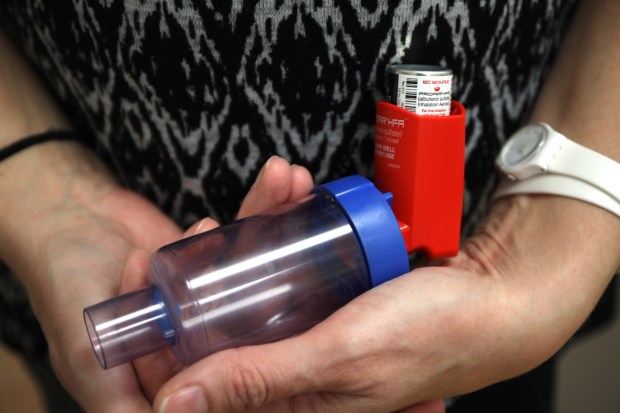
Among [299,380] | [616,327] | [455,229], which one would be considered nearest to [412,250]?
[455,229]

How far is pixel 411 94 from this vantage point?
1.73ft

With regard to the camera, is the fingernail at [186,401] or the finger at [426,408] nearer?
the fingernail at [186,401]

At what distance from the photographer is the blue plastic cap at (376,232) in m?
0.51

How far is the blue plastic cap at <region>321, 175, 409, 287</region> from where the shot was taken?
1.66 ft

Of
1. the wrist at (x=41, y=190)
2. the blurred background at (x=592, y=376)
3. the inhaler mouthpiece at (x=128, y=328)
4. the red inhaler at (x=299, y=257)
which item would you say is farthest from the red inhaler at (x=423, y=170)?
the blurred background at (x=592, y=376)

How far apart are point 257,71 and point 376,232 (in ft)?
0.62

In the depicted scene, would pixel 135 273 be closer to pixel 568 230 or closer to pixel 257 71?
pixel 257 71

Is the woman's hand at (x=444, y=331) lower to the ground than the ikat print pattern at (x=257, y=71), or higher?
lower

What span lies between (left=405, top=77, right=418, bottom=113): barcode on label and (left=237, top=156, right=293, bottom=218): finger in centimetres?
13

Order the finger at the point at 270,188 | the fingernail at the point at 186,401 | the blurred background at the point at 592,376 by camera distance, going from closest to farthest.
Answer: the fingernail at the point at 186,401, the finger at the point at 270,188, the blurred background at the point at 592,376

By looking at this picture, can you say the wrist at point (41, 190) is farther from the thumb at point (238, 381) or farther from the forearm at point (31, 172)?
the thumb at point (238, 381)

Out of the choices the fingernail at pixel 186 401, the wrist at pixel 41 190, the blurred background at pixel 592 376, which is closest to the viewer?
the fingernail at pixel 186 401

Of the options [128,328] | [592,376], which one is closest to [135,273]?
[128,328]

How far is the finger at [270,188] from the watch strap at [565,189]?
255 mm
